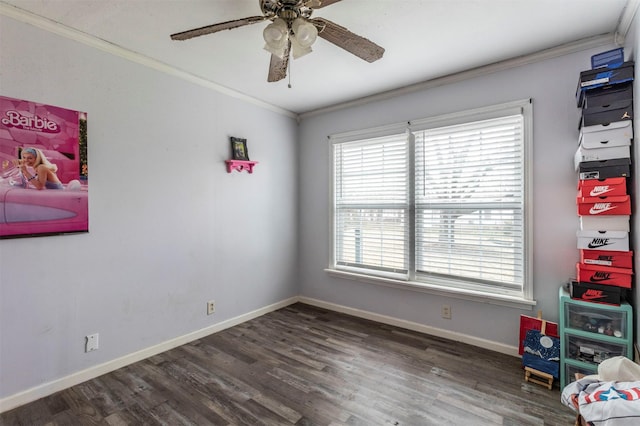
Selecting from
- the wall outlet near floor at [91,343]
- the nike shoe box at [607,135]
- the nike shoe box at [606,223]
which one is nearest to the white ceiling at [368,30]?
the nike shoe box at [607,135]

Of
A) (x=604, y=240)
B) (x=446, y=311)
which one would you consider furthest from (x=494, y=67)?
(x=446, y=311)

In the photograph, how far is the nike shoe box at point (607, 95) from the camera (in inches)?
77.6

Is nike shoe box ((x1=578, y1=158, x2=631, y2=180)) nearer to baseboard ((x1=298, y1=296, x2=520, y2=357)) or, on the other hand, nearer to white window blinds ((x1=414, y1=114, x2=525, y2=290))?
white window blinds ((x1=414, y1=114, x2=525, y2=290))

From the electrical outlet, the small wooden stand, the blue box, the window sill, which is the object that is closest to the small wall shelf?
the window sill

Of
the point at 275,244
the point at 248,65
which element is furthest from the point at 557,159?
the point at 275,244

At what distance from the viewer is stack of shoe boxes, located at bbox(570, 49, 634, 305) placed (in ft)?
6.44

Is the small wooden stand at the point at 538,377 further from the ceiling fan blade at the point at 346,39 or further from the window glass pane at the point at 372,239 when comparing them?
the ceiling fan blade at the point at 346,39

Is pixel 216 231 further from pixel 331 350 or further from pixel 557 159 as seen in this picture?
pixel 557 159

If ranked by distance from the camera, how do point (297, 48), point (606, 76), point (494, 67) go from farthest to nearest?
point (494, 67) < point (606, 76) < point (297, 48)

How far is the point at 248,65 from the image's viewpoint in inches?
108

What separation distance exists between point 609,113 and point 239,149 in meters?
3.11

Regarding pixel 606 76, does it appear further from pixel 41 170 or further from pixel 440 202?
pixel 41 170

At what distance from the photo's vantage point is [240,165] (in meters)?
3.38

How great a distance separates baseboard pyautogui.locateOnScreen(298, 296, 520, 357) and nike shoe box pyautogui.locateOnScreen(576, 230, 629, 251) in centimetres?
112
